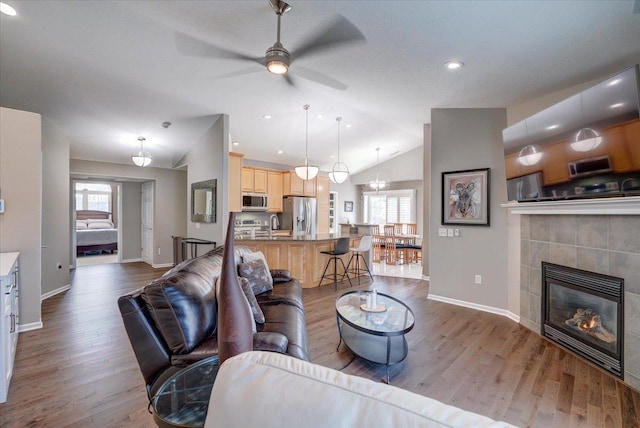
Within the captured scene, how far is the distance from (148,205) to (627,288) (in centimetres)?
842

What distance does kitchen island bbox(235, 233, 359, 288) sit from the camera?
4730 millimetres

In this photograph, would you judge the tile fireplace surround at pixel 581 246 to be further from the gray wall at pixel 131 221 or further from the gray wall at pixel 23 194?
the gray wall at pixel 131 221

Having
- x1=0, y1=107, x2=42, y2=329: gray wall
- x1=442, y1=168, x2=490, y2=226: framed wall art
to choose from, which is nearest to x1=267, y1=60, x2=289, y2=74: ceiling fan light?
x1=0, y1=107, x2=42, y2=329: gray wall

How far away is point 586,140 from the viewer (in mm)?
2355

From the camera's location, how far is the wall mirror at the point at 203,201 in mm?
4645

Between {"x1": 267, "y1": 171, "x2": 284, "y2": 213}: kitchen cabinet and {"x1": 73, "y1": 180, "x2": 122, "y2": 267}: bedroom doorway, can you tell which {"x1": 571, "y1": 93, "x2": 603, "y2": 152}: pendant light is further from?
{"x1": 73, "y1": 180, "x2": 122, "y2": 267}: bedroom doorway

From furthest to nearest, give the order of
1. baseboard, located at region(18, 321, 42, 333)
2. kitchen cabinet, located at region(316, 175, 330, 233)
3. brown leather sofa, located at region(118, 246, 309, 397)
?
kitchen cabinet, located at region(316, 175, 330, 233) < baseboard, located at region(18, 321, 42, 333) < brown leather sofa, located at region(118, 246, 309, 397)

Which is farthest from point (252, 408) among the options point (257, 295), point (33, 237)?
point (33, 237)

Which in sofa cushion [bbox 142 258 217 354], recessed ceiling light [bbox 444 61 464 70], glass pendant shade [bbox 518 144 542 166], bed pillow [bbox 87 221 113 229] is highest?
recessed ceiling light [bbox 444 61 464 70]

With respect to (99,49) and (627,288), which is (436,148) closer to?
(627,288)

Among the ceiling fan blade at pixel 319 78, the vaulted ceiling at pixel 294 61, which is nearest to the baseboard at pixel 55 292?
the vaulted ceiling at pixel 294 61

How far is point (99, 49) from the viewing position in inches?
109

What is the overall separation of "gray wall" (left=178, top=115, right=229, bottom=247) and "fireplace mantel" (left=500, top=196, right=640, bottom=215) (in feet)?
12.7

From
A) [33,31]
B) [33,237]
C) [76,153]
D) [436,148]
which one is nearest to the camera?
[33,31]
